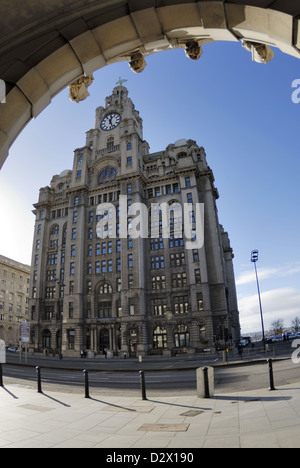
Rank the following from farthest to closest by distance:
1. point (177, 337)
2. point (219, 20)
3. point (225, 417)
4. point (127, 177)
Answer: point (127, 177) → point (177, 337) → point (225, 417) → point (219, 20)

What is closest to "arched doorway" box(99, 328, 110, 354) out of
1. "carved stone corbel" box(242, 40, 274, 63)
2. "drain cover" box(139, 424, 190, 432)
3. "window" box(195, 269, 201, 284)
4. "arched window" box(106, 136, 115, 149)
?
"window" box(195, 269, 201, 284)

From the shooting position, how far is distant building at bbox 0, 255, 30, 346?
76750 millimetres

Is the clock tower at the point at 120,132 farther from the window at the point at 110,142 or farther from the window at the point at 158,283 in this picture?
the window at the point at 158,283

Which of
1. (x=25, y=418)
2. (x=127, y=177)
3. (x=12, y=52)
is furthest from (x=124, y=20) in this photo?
(x=127, y=177)

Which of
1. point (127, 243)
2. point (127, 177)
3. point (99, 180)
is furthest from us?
point (99, 180)

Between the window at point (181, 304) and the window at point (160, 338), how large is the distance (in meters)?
4.86

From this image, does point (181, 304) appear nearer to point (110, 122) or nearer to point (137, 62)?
point (110, 122)

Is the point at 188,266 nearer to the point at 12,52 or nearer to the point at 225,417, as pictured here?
the point at 225,417

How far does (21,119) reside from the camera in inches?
146

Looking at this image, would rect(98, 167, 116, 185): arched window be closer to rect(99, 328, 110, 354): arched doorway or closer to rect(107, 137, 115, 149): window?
rect(107, 137, 115, 149): window

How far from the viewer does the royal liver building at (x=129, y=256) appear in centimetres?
5878

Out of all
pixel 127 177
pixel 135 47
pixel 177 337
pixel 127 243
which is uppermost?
pixel 127 177

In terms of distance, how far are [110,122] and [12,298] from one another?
2264 inches

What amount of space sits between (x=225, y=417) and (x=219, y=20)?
7.85 m
